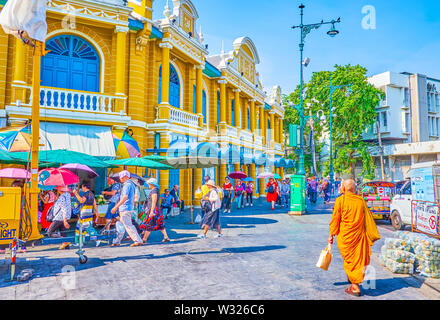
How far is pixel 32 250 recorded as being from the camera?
7.68 m

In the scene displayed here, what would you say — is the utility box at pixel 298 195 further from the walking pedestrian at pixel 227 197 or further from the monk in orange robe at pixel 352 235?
the monk in orange robe at pixel 352 235

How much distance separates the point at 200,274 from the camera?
5.77 metres

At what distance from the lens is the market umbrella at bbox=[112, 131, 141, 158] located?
1315cm

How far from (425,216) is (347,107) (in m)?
27.7

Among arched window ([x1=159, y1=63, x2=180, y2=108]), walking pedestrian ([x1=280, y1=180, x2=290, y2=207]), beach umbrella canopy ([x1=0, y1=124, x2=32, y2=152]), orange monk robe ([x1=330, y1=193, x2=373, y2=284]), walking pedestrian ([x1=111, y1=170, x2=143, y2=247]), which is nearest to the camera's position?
orange monk robe ([x1=330, y1=193, x2=373, y2=284])

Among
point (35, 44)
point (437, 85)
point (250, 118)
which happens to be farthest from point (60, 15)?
point (437, 85)

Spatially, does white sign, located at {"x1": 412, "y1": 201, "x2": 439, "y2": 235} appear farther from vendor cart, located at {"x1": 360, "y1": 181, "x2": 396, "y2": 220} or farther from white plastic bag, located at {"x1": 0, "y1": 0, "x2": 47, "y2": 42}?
white plastic bag, located at {"x1": 0, "y1": 0, "x2": 47, "y2": 42}

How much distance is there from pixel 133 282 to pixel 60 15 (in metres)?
12.2

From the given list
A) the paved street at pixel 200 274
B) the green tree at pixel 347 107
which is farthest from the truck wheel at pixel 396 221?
the green tree at pixel 347 107

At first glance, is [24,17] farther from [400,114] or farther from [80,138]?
[400,114]

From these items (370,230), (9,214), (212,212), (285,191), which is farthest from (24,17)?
(285,191)

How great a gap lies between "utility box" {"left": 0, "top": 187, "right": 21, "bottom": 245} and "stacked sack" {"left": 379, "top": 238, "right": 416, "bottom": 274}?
26.3ft

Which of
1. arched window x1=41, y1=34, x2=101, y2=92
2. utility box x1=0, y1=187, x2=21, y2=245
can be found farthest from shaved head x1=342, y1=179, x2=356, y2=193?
arched window x1=41, y1=34, x2=101, y2=92
